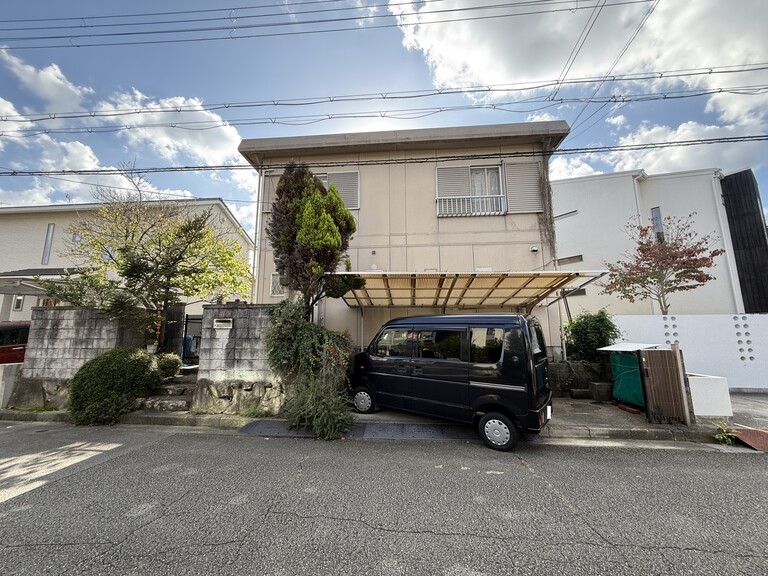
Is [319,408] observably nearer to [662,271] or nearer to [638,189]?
[662,271]

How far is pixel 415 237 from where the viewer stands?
822 cm

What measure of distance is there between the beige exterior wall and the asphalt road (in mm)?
4117

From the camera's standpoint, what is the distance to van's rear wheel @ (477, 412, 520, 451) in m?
4.12

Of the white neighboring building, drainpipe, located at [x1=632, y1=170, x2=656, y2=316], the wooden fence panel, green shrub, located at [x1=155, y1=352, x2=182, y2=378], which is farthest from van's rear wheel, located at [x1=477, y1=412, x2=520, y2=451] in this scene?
drainpipe, located at [x1=632, y1=170, x2=656, y2=316]

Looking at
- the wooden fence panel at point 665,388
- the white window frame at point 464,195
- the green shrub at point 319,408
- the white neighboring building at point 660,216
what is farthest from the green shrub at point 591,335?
the green shrub at point 319,408

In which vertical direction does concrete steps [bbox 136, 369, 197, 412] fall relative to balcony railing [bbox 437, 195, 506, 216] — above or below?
below

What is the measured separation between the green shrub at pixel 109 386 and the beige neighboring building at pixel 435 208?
120 inches

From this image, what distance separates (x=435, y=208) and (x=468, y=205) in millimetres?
901

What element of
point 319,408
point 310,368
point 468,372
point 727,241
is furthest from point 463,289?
point 727,241

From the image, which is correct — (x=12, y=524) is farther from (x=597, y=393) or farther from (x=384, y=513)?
(x=597, y=393)

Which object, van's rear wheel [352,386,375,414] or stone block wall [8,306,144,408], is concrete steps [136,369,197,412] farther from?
van's rear wheel [352,386,375,414]

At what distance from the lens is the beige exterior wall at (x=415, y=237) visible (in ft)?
26.1

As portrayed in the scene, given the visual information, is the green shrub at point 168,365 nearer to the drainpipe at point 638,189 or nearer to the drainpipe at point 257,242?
the drainpipe at point 257,242

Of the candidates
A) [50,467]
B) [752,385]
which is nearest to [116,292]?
[50,467]
